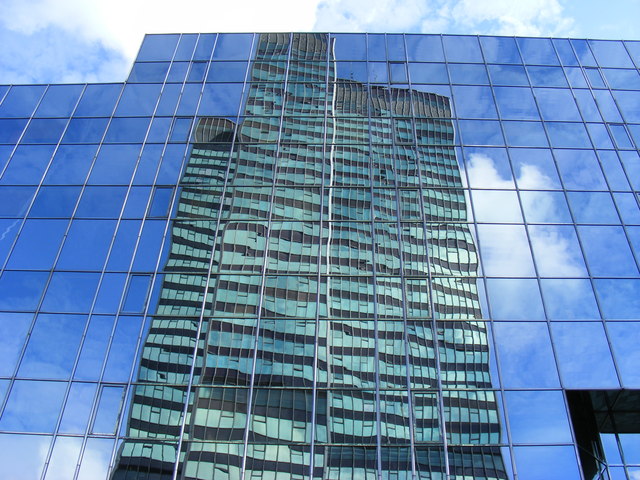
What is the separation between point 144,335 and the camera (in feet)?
63.9

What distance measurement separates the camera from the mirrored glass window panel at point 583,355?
60.1ft

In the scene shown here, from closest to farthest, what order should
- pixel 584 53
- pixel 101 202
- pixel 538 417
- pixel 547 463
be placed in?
1. pixel 547 463
2. pixel 538 417
3. pixel 101 202
4. pixel 584 53

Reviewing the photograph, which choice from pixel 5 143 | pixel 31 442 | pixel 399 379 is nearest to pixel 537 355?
pixel 399 379

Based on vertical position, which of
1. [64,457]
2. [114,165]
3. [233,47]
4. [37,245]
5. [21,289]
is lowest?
[64,457]

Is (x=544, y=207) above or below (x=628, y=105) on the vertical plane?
below

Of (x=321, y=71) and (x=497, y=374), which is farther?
(x=321, y=71)

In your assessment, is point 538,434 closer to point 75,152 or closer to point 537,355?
point 537,355

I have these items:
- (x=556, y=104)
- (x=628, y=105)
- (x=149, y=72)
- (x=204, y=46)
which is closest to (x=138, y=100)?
(x=149, y=72)

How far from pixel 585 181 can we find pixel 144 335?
18.8 meters

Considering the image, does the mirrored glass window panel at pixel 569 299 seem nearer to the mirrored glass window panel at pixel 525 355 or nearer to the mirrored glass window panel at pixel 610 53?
the mirrored glass window panel at pixel 525 355

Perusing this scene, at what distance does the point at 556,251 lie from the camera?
21.3 metres

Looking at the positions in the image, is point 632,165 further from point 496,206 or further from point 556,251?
point 496,206

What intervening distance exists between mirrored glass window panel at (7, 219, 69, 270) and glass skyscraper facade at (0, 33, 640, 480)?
0.31 ft

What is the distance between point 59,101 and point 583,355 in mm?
26147
